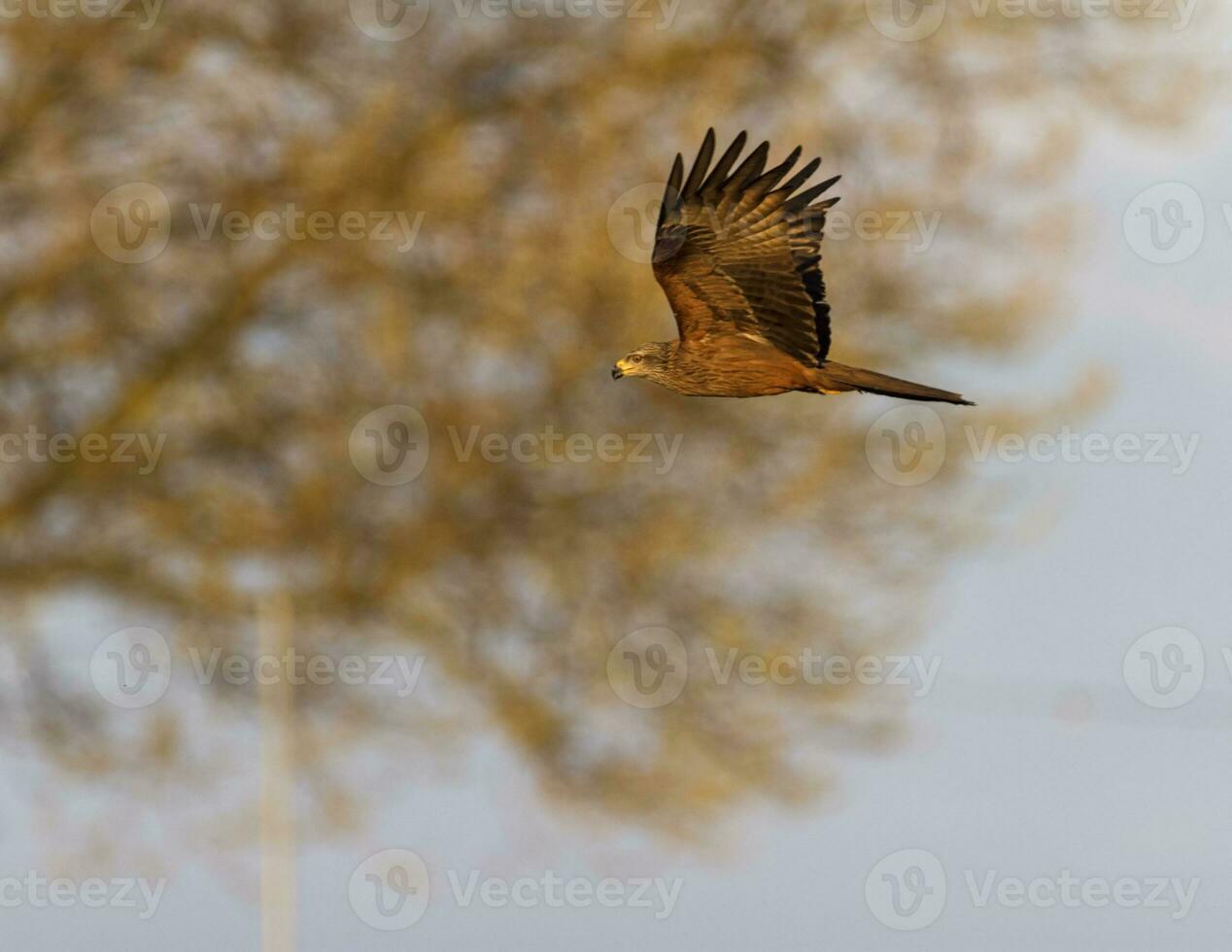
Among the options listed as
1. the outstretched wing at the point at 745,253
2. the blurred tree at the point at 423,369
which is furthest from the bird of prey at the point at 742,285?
the blurred tree at the point at 423,369

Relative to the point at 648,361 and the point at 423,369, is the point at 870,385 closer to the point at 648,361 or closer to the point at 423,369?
the point at 648,361

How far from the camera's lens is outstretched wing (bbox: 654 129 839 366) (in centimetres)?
570

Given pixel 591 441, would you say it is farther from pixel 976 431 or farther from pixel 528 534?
pixel 976 431

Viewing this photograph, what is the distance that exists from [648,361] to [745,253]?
47 centimetres

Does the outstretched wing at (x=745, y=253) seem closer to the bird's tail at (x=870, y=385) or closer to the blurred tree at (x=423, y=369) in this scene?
the bird's tail at (x=870, y=385)

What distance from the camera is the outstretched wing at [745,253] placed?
18.7 feet

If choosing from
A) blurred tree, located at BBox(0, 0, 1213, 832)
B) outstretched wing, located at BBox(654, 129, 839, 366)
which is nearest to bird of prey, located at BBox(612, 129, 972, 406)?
outstretched wing, located at BBox(654, 129, 839, 366)

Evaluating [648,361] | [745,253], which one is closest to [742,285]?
[745,253]

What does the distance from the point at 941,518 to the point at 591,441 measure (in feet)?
8.04

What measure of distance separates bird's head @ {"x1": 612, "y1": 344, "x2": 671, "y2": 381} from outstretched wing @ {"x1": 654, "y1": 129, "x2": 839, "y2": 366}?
0.07 meters

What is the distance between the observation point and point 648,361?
562 centimetres

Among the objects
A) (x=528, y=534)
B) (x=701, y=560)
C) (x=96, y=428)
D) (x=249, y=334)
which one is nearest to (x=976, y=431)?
(x=701, y=560)

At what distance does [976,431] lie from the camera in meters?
14.4

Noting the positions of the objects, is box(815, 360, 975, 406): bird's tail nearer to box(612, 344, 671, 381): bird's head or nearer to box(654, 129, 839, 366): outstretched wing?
box(654, 129, 839, 366): outstretched wing
